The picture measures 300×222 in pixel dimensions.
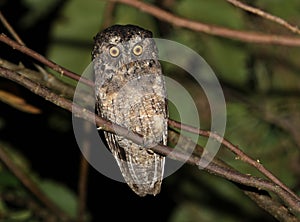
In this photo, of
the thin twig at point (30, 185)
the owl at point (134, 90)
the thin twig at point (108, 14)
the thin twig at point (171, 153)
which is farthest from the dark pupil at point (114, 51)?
the thin twig at point (30, 185)

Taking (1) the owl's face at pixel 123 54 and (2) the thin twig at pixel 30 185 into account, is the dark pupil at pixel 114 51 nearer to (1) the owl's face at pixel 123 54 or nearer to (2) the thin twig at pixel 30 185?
(1) the owl's face at pixel 123 54

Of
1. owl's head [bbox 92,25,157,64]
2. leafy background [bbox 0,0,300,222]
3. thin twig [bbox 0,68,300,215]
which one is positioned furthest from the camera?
leafy background [bbox 0,0,300,222]

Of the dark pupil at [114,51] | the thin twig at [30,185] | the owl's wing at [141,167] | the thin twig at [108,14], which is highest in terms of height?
the thin twig at [108,14]

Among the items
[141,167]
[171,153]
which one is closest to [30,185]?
[141,167]

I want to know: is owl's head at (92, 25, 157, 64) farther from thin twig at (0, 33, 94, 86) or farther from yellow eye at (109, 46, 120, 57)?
thin twig at (0, 33, 94, 86)

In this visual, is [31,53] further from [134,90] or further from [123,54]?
[134,90]

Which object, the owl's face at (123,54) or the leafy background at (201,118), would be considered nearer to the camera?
the owl's face at (123,54)

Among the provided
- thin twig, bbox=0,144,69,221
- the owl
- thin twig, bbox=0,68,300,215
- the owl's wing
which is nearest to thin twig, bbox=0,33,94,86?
thin twig, bbox=0,68,300,215
